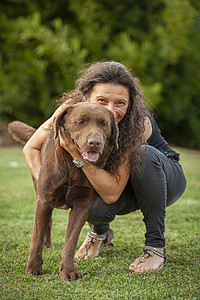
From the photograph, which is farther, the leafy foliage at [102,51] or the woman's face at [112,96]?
the leafy foliage at [102,51]

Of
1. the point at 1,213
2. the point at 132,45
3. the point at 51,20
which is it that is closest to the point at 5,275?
the point at 1,213

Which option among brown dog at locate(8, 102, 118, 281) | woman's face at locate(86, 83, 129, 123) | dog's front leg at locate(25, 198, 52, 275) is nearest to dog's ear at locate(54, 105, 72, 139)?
brown dog at locate(8, 102, 118, 281)

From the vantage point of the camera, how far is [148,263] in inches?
107

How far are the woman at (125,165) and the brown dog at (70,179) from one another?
76mm

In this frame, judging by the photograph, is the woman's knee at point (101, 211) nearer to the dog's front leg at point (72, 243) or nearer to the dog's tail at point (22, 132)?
the dog's front leg at point (72, 243)

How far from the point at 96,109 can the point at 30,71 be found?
397 inches

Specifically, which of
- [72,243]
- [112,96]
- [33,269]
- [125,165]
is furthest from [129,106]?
[33,269]

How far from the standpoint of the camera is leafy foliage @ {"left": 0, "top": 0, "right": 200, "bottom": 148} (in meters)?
11.7

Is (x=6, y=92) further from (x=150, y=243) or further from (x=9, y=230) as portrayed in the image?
(x=150, y=243)

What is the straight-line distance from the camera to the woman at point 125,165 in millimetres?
2703

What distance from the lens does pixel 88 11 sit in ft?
40.1

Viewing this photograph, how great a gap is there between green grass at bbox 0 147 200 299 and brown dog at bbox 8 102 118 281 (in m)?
0.17

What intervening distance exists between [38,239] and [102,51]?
1060 cm

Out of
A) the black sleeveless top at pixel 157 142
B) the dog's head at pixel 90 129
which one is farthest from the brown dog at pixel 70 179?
the black sleeveless top at pixel 157 142
